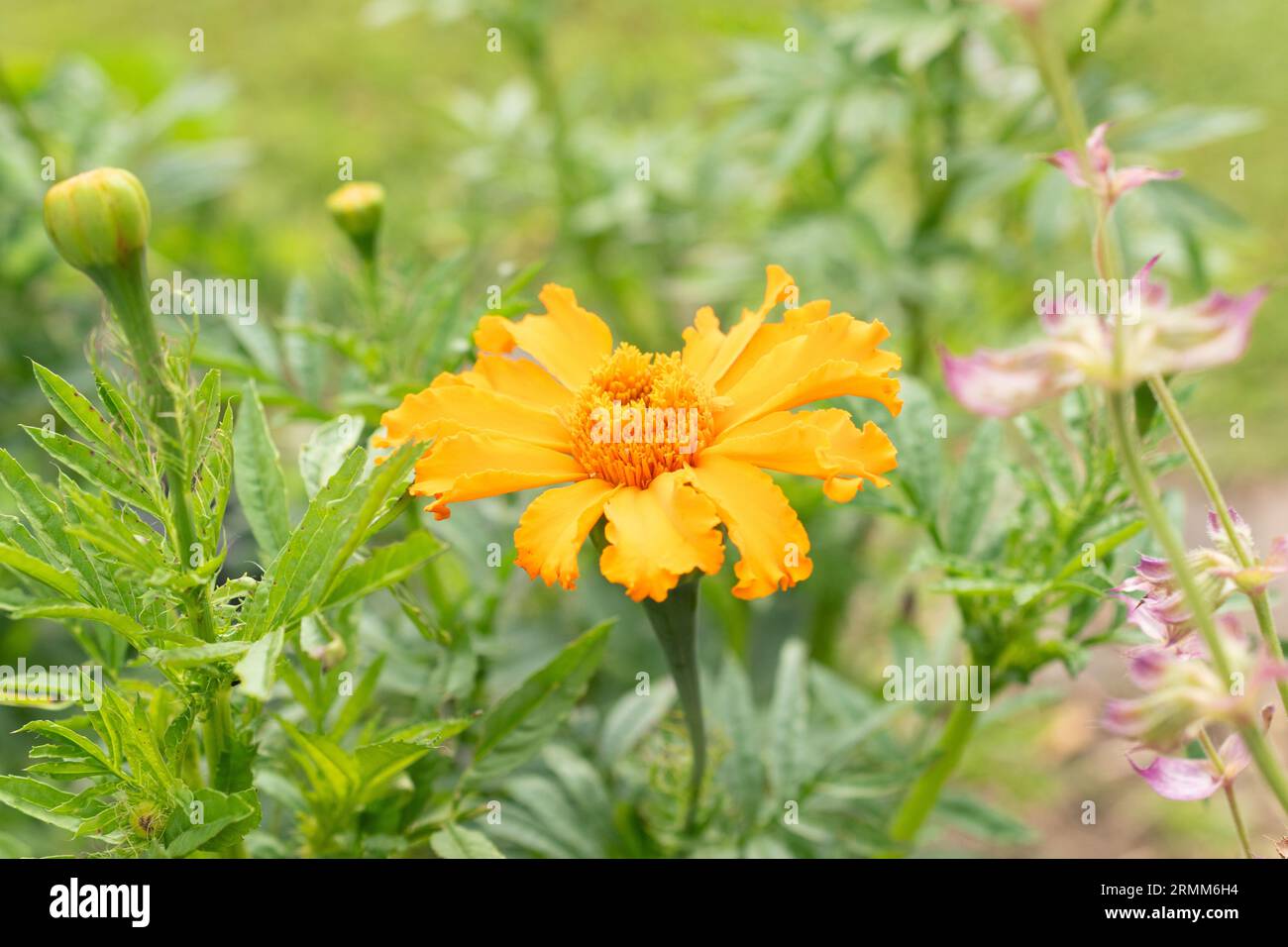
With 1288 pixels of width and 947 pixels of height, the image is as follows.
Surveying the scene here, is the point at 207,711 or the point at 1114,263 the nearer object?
the point at 1114,263

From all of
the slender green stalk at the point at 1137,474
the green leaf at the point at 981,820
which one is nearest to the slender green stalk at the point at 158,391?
the slender green stalk at the point at 1137,474

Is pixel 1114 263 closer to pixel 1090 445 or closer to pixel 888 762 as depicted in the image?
pixel 1090 445

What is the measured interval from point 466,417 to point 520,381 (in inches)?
2.7

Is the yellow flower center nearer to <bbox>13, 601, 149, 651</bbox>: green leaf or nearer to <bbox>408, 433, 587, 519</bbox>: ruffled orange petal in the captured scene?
<bbox>408, 433, 587, 519</bbox>: ruffled orange petal

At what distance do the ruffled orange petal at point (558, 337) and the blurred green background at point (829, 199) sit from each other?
0.19ft

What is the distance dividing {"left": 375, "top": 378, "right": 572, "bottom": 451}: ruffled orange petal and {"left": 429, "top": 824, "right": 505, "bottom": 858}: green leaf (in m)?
0.27

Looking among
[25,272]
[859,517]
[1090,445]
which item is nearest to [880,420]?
[1090,445]

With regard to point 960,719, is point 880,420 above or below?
above

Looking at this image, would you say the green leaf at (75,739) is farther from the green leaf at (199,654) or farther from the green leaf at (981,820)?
the green leaf at (981,820)

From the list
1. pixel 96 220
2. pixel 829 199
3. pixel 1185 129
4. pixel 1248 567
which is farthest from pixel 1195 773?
pixel 829 199

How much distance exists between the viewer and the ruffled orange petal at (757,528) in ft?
2.24

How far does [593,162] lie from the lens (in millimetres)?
1870

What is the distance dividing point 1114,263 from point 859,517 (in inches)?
42.3

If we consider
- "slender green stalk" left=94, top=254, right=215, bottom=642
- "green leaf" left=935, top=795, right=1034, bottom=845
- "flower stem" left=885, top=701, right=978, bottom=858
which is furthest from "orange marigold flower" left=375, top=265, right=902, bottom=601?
"green leaf" left=935, top=795, right=1034, bottom=845
